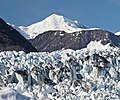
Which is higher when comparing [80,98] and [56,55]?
[56,55]

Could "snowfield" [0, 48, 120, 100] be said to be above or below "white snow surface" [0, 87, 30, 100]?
above

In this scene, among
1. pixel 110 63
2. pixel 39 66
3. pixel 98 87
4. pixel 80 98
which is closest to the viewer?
pixel 80 98

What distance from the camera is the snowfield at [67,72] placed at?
49.0 metres

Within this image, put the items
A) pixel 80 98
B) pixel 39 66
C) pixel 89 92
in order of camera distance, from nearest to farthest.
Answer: pixel 80 98, pixel 89 92, pixel 39 66

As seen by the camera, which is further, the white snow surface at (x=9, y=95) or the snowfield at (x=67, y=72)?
the snowfield at (x=67, y=72)

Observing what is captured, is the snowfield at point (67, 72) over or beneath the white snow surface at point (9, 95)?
over

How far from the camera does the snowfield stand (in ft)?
161

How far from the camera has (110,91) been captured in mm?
49562

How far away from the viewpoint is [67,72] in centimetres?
5638

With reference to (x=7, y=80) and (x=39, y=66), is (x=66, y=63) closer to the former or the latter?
(x=39, y=66)

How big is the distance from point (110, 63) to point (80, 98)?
16.1m

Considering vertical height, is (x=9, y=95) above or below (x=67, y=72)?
below

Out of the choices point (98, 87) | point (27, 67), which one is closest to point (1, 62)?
point (27, 67)

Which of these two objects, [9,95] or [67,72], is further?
A: [67,72]
